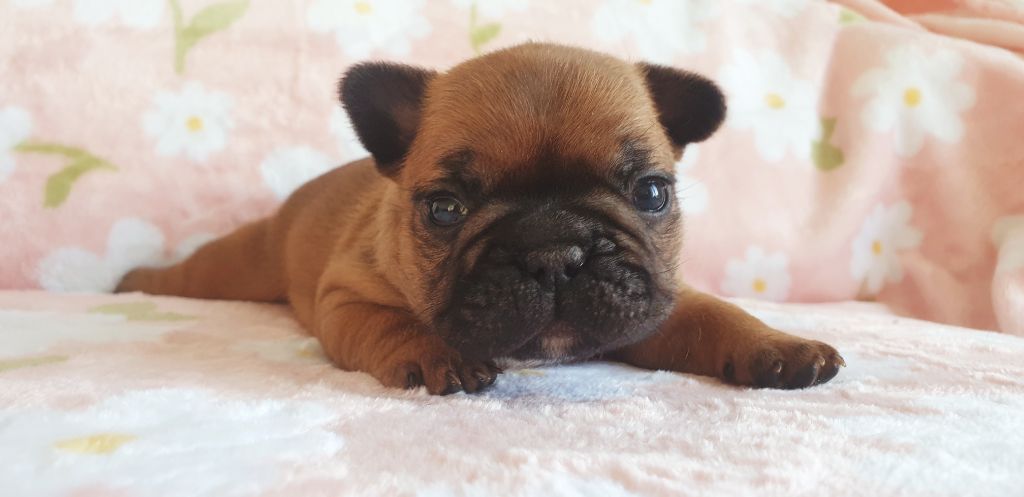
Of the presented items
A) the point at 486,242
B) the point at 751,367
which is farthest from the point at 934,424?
the point at 486,242

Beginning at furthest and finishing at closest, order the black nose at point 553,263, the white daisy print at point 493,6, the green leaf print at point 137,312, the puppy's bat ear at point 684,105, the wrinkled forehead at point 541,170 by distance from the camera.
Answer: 1. the white daisy print at point 493,6
2. the green leaf print at point 137,312
3. the puppy's bat ear at point 684,105
4. the wrinkled forehead at point 541,170
5. the black nose at point 553,263

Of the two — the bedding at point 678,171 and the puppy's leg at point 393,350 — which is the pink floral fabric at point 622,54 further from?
the puppy's leg at point 393,350

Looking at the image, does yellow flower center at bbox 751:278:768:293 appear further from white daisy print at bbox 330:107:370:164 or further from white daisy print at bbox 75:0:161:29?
white daisy print at bbox 75:0:161:29

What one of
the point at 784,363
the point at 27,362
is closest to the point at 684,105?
the point at 784,363

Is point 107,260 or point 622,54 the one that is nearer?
point 107,260

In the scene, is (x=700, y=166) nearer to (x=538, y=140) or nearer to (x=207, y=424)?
(x=538, y=140)

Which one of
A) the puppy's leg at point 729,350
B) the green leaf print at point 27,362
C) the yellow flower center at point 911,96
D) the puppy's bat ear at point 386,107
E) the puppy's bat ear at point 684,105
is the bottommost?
the green leaf print at point 27,362

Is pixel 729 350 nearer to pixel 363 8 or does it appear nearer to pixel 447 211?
pixel 447 211

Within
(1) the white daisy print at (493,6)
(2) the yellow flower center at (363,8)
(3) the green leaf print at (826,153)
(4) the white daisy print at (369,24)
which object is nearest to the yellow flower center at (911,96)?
(3) the green leaf print at (826,153)
